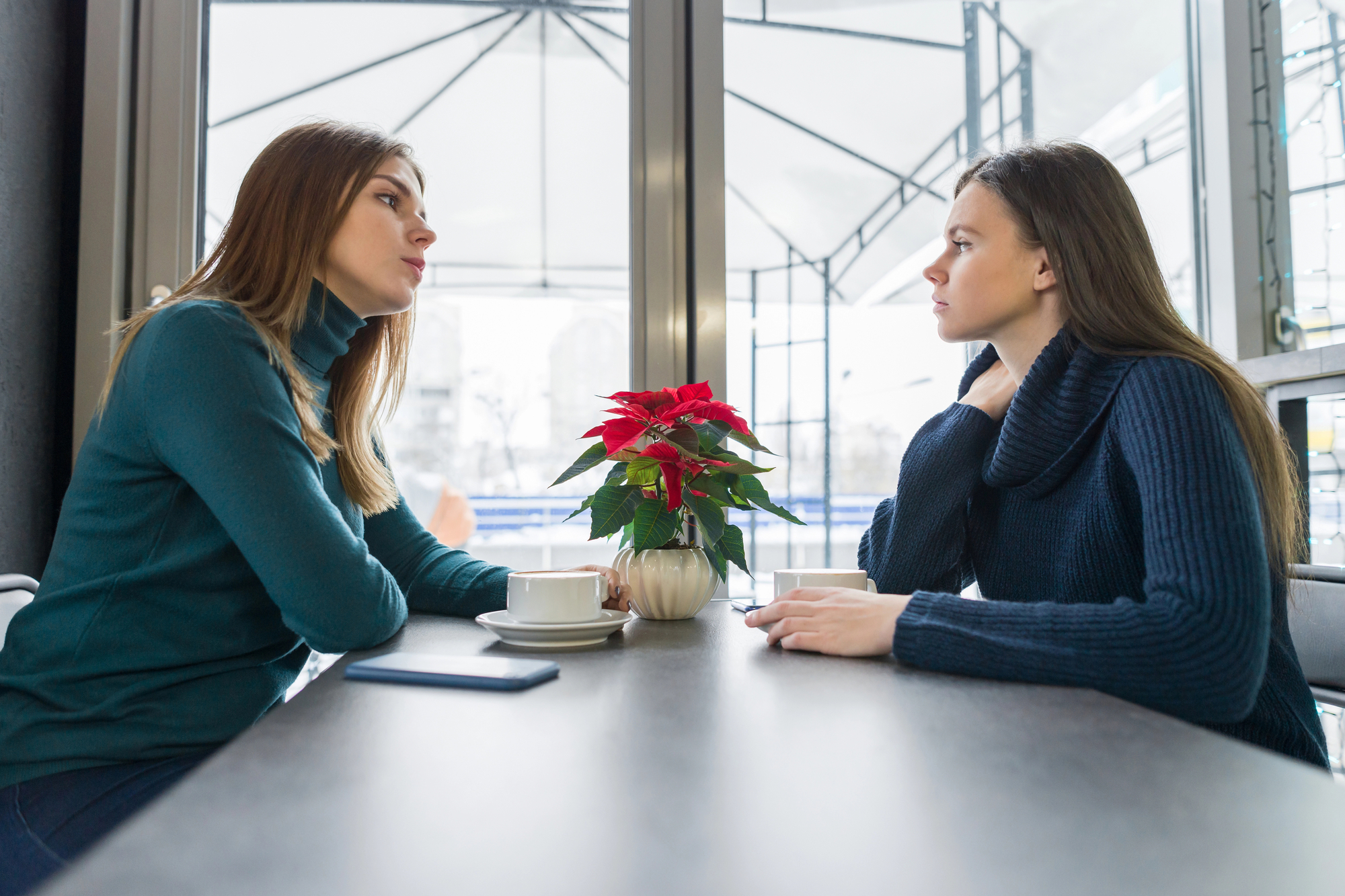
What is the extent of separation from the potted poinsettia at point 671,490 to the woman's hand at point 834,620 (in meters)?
0.16

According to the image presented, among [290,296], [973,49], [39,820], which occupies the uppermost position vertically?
[973,49]

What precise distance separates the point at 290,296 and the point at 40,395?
3.04ft

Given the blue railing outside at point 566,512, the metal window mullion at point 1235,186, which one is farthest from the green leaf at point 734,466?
the metal window mullion at point 1235,186

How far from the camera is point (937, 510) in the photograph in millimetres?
1259

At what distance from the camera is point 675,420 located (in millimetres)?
1083

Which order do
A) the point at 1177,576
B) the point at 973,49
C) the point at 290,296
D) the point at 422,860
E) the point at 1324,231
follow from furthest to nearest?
the point at 973,49 → the point at 1324,231 → the point at 290,296 → the point at 1177,576 → the point at 422,860

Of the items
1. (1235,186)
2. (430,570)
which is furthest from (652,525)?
(1235,186)

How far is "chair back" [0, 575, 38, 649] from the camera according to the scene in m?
1.14

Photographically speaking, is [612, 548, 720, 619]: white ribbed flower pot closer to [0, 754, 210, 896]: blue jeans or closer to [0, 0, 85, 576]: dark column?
[0, 754, 210, 896]: blue jeans

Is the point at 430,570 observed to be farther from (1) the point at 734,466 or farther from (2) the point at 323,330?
(1) the point at 734,466

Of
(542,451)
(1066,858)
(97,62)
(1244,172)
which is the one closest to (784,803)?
(1066,858)

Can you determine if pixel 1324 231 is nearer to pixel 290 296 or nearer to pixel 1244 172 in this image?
pixel 1244 172

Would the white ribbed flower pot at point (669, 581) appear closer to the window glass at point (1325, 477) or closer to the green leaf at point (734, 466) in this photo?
the green leaf at point (734, 466)

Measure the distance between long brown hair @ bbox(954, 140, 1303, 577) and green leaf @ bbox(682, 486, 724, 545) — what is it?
0.53 meters
